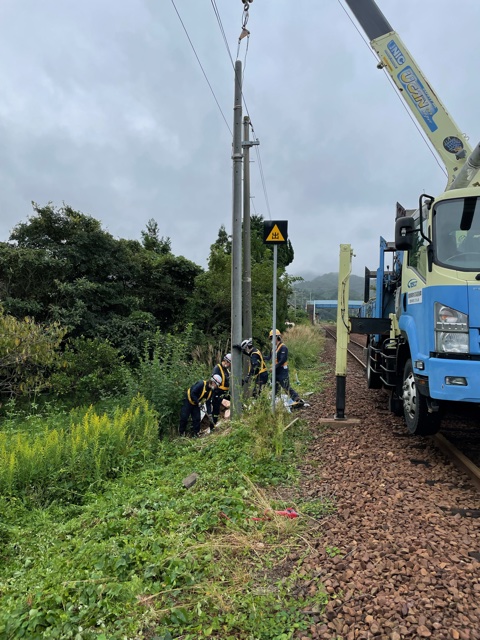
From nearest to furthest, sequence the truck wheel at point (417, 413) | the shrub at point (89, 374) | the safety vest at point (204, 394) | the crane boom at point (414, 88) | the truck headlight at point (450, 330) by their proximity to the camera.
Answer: the truck headlight at point (450, 330) < the truck wheel at point (417, 413) < the crane boom at point (414, 88) < the safety vest at point (204, 394) < the shrub at point (89, 374)

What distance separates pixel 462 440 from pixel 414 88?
585 cm

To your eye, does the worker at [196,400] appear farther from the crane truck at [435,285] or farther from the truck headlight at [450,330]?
the truck headlight at [450,330]

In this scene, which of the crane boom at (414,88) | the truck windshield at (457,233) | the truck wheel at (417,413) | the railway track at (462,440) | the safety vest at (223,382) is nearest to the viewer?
the truck windshield at (457,233)

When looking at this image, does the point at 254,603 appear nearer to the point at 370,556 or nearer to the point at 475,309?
the point at 370,556

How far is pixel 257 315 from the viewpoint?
51.8 ft

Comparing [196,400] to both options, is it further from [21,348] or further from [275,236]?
[21,348]

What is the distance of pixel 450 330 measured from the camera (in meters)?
4.26

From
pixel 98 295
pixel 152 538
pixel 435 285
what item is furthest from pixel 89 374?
pixel 435 285

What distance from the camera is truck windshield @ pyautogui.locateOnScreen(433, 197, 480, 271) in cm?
452

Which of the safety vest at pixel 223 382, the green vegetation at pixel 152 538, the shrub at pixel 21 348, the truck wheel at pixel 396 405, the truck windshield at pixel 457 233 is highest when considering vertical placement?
the truck windshield at pixel 457 233

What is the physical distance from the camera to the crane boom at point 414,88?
22.4 feet

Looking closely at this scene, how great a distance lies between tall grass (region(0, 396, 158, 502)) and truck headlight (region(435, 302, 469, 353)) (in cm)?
394

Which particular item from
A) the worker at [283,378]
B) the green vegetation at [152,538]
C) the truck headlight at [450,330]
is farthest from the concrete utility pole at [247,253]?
the truck headlight at [450,330]

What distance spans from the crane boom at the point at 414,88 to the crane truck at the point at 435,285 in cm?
2
